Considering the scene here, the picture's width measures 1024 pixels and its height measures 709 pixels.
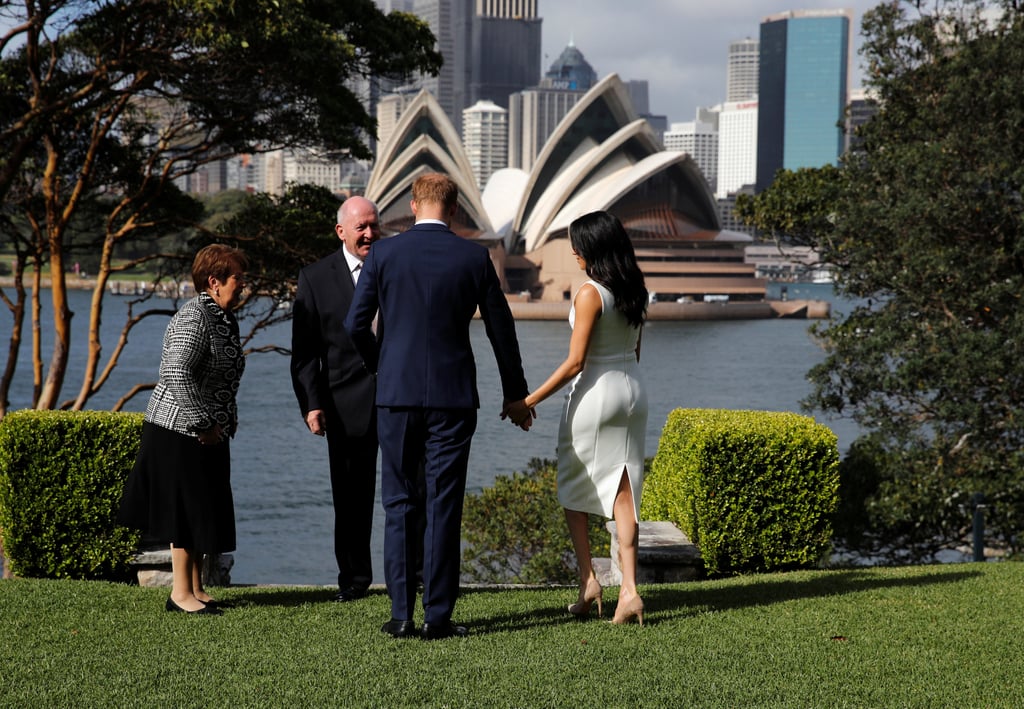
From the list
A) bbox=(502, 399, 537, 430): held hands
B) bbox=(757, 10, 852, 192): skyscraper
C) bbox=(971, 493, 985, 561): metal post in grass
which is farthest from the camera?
bbox=(757, 10, 852, 192): skyscraper

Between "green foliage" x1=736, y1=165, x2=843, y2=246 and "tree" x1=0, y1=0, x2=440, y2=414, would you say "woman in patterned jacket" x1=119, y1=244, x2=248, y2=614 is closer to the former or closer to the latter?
"tree" x1=0, y1=0, x2=440, y2=414

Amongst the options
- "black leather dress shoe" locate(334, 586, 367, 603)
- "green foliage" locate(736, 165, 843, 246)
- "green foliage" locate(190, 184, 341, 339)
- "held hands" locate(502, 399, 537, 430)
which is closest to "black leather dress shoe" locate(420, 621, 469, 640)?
"held hands" locate(502, 399, 537, 430)

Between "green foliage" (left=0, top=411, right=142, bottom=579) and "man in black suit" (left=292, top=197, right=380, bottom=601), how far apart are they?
1.10 meters

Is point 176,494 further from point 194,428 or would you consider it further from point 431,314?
point 431,314

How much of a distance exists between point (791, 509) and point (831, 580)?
1.97 feet

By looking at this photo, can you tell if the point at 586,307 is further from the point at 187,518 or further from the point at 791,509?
the point at 791,509

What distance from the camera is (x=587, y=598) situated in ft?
12.0

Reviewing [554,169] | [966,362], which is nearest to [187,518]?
[966,362]

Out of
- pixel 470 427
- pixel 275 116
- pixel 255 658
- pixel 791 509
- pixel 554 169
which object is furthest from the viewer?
pixel 554 169

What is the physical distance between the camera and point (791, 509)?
5.09 m

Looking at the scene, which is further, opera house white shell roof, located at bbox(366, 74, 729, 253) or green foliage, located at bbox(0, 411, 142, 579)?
opera house white shell roof, located at bbox(366, 74, 729, 253)

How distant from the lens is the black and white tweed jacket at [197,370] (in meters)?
3.62

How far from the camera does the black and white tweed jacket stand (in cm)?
362

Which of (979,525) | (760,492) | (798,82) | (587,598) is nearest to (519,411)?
(587,598)
